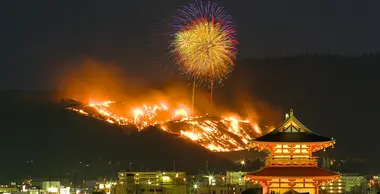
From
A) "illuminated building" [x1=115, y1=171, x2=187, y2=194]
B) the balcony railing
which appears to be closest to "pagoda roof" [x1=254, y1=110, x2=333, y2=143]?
the balcony railing

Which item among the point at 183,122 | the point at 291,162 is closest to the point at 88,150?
the point at 183,122

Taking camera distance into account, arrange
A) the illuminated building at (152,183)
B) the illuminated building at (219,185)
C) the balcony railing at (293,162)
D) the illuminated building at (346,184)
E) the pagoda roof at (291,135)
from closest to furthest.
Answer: the pagoda roof at (291,135) < the balcony railing at (293,162) < the illuminated building at (152,183) < the illuminated building at (219,185) < the illuminated building at (346,184)

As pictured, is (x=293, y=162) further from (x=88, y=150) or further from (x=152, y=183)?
(x=88, y=150)

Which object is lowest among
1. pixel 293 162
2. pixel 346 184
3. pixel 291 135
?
pixel 346 184

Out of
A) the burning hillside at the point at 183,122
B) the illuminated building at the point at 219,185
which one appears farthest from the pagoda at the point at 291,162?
the burning hillside at the point at 183,122

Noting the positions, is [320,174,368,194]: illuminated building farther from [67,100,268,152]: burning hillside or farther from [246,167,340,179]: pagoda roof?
[246,167,340,179]: pagoda roof

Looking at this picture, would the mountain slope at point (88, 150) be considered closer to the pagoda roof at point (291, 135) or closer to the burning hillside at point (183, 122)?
the burning hillside at point (183, 122)
